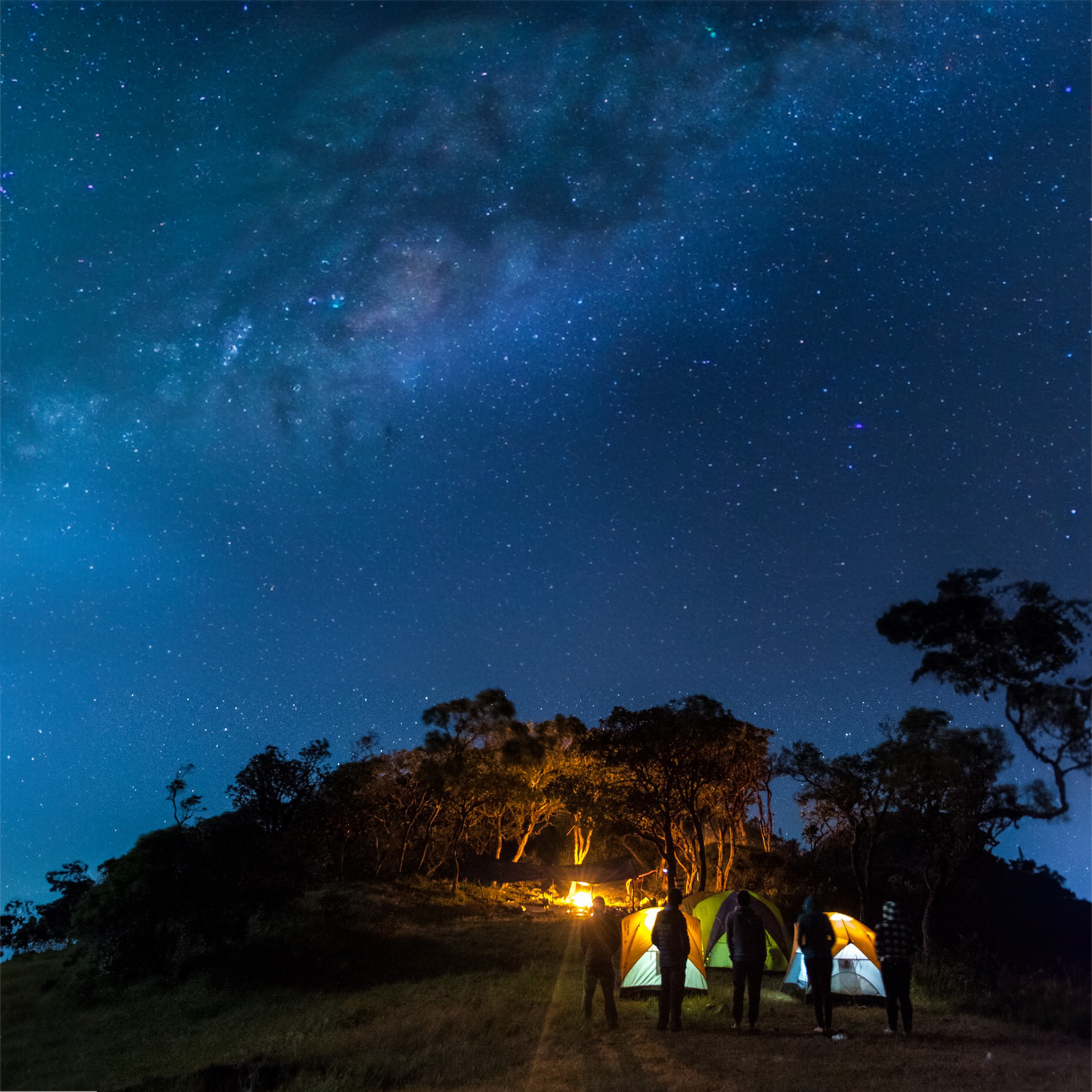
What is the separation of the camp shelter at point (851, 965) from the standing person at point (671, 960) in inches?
165

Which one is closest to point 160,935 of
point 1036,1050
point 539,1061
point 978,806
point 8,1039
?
point 8,1039

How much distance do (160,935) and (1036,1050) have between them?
18.7m

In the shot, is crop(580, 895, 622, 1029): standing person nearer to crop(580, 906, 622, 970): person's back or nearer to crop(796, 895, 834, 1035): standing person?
crop(580, 906, 622, 970): person's back

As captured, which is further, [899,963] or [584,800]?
[584,800]

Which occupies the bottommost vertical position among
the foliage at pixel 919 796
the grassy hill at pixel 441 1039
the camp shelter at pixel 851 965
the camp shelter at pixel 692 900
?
the grassy hill at pixel 441 1039

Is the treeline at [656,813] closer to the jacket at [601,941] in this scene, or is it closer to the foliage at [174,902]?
the foliage at [174,902]

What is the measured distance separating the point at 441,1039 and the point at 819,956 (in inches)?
233

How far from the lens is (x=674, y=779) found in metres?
32.8

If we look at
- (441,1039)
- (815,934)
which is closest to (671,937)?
(815,934)

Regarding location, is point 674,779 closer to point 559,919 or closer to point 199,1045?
point 559,919

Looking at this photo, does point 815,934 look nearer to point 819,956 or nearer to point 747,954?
point 819,956

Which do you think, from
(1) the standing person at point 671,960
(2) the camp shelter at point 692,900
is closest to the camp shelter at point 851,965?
(2) the camp shelter at point 692,900

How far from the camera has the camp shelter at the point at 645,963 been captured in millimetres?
15961

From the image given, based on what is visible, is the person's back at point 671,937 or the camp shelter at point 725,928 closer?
the person's back at point 671,937
